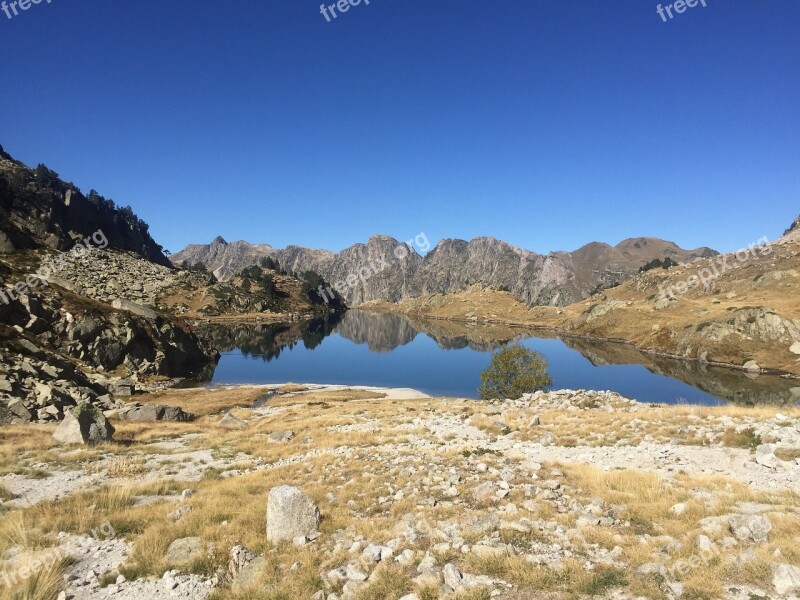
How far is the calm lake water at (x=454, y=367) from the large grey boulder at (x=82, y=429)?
181 feet

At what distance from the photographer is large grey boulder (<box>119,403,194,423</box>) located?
40781 mm

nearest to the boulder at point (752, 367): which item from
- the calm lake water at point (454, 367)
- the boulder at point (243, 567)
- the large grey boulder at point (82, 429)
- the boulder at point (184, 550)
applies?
the calm lake water at point (454, 367)

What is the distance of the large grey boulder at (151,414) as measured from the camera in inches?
1606

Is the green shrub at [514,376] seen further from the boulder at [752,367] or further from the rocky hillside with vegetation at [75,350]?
the boulder at [752,367]

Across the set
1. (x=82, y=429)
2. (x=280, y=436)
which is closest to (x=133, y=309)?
(x=82, y=429)

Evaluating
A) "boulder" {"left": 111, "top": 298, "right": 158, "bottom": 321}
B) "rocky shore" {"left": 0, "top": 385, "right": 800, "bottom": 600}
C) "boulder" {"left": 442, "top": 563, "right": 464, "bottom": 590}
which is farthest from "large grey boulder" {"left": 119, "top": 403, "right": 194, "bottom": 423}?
"boulder" {"left": 111, "top": 298, "right": 158, "bottom": 321}

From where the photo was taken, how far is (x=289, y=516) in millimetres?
12453

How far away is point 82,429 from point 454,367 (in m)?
91.3

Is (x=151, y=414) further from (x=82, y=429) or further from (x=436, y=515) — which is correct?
(x=436, y=515)

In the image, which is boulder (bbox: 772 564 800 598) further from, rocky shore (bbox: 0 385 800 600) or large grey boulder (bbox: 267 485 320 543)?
large grey boulder (bbox: 267 485 320 543)

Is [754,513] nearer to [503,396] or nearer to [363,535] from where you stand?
[363,535]

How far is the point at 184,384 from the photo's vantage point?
240 feet

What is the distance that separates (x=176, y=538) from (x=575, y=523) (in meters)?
12.0

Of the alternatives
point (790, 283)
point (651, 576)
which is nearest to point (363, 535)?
point (651, 576)
